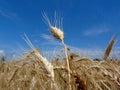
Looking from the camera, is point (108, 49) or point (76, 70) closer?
point (76, 70)

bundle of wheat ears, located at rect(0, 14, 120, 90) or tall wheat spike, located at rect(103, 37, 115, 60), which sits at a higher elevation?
tall wheat spike, located at rect(103, 37, 115, 60)

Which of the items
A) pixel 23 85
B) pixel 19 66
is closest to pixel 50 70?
pixel 19 66

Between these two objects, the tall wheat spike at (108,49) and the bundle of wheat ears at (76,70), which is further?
the tall wheat spike at (108,49)

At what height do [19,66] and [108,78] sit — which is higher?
[19,66]

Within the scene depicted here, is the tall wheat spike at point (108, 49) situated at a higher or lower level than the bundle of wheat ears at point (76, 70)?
higher

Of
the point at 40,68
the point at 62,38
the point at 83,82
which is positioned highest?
the point at 62,38

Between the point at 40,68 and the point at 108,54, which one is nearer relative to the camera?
the point at 40,68

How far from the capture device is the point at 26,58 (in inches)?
110

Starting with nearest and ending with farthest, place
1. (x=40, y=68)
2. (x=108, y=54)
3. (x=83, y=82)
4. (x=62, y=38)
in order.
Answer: (x=83, y=82), (x=62, y=38), (x=40, y=68), (x=108, y=54)

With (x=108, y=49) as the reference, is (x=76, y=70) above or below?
below

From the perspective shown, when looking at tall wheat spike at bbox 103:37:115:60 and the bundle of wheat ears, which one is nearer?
the bundle of wheat ears

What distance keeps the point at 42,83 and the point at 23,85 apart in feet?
3.50

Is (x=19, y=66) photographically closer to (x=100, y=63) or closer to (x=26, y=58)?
(x=26, y=58)

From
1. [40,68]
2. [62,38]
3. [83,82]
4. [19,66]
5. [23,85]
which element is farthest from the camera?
[23,85]
